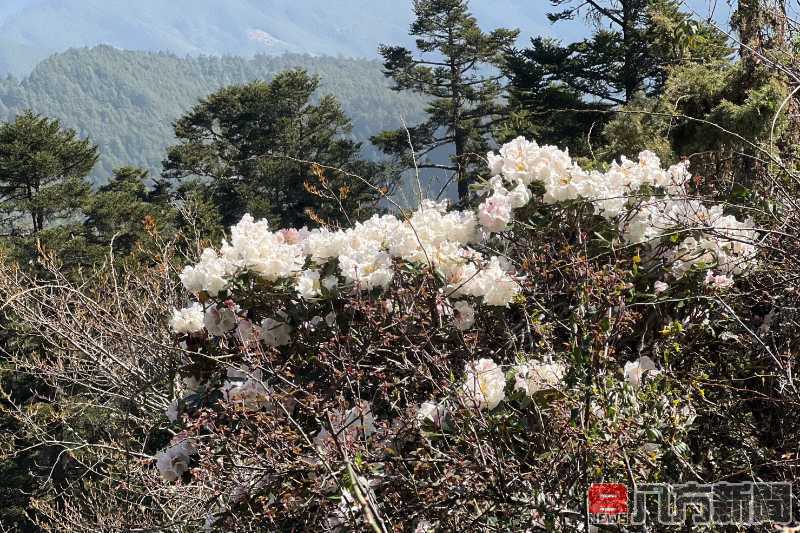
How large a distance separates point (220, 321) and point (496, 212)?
0.78 metres

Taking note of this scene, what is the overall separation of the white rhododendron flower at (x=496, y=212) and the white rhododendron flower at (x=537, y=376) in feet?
1.54

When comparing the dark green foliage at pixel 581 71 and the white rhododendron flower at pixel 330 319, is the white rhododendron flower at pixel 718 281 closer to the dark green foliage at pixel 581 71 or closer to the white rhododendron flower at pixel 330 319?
the white rhododendron flower at pixel 330 319

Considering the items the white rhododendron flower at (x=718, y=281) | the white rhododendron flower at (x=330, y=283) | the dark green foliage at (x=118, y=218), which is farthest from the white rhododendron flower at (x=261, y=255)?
the dark green foliage at (x=118, y=218)

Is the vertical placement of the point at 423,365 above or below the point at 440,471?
above

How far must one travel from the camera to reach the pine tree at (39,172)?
821 inches

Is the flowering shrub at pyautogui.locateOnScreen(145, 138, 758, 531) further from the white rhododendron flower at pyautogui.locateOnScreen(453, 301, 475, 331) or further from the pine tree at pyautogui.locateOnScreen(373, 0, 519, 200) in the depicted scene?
the pine tree at pyautogui.locateOnScreen(373, 0, 519, 200)

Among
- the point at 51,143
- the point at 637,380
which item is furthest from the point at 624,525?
the point at 51,143

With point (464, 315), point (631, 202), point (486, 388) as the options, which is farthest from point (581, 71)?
point (486, 388)

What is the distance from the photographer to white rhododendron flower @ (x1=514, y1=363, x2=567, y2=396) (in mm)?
1819

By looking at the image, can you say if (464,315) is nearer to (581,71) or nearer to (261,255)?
(261,255)

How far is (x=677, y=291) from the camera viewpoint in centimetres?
221

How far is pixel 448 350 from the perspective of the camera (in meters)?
2.13

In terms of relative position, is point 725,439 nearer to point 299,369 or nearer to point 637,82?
point 299,369

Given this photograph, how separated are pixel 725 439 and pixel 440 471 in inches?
26.9
